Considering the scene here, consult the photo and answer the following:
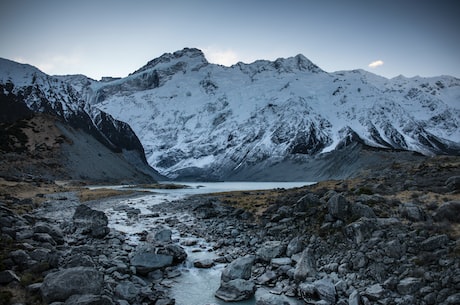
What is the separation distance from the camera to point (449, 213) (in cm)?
2158

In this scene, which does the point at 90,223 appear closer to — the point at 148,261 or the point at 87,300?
the point at 148,261

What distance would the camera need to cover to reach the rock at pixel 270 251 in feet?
79.3

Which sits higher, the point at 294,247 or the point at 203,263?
the point at 294,247

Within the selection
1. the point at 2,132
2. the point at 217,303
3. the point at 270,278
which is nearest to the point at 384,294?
the point at 270,278

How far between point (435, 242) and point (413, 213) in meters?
4.30

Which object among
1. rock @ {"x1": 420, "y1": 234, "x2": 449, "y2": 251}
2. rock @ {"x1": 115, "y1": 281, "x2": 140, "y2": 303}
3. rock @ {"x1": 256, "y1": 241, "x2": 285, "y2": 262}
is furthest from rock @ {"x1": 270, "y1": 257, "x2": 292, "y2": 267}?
rock @ {"x1": 115, "y1": 281, "x2": 140, "y2": 303}

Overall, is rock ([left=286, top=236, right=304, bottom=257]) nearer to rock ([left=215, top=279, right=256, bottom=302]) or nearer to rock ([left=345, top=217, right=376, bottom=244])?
rock ([left=345, top=217, right=376, bottom=244])

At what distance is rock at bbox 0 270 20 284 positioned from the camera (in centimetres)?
1511

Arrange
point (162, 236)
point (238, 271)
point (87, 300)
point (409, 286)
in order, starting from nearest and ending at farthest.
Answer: point (87, 300) → point (409, 286) → point (238, 271) → point (162, 236)

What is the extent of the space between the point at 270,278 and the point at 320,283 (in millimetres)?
3512

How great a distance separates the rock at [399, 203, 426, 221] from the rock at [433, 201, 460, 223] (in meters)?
0.83

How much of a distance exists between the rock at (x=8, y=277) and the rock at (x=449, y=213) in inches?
922

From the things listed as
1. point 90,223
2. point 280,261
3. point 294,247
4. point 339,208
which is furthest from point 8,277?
point 339,208

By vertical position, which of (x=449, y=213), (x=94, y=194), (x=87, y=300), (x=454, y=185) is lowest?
(x=94, y=194)
